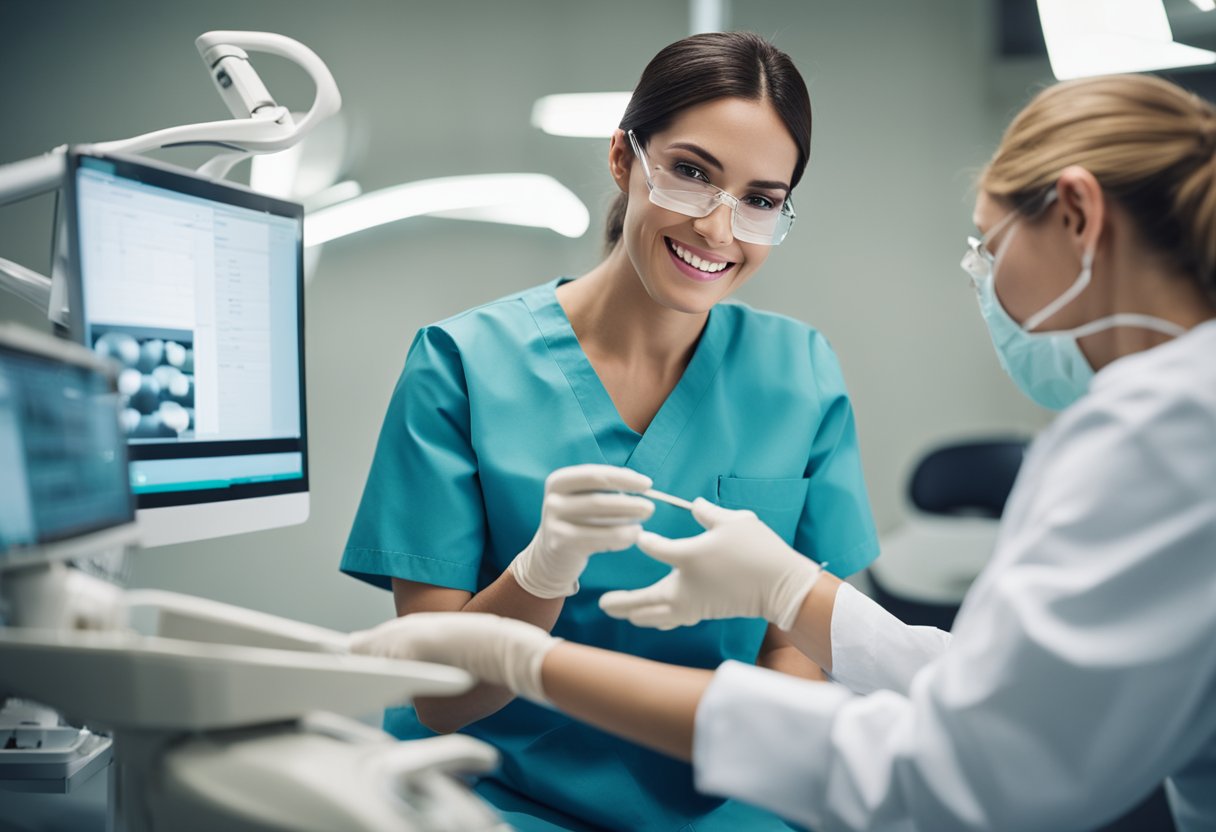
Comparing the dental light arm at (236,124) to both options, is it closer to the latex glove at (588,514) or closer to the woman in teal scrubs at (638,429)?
the woman in teal scrubs at (638,429)

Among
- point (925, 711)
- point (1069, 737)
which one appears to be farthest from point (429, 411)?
point (1069, 737)

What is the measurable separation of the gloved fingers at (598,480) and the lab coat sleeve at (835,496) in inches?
18.7

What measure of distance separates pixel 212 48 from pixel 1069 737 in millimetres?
1429

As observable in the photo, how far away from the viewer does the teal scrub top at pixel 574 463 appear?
1.29m

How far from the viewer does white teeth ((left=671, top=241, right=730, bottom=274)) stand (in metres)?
1.39

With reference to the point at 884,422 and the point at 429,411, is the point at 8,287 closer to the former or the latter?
the point at 429,411

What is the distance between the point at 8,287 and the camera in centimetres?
119

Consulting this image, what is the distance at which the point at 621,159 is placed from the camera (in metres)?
1.50

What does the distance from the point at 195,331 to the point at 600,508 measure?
1.77ft

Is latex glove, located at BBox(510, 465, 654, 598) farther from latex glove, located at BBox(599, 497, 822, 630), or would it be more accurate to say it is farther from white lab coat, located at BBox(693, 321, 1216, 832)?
white lab coat, located at BBox(693, 321, 1216, 832)

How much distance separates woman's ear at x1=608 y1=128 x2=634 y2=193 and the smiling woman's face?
0.18 feet

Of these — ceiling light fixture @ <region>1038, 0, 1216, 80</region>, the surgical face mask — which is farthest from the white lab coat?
ceiling light fixture @ <region>1038, 0, 1216, 80</region>

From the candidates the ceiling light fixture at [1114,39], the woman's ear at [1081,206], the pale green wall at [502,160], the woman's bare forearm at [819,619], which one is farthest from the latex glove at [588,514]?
the ceiling light fixture at [1114,39]

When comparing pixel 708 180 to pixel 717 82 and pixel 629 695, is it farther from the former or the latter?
pixel 629 695
